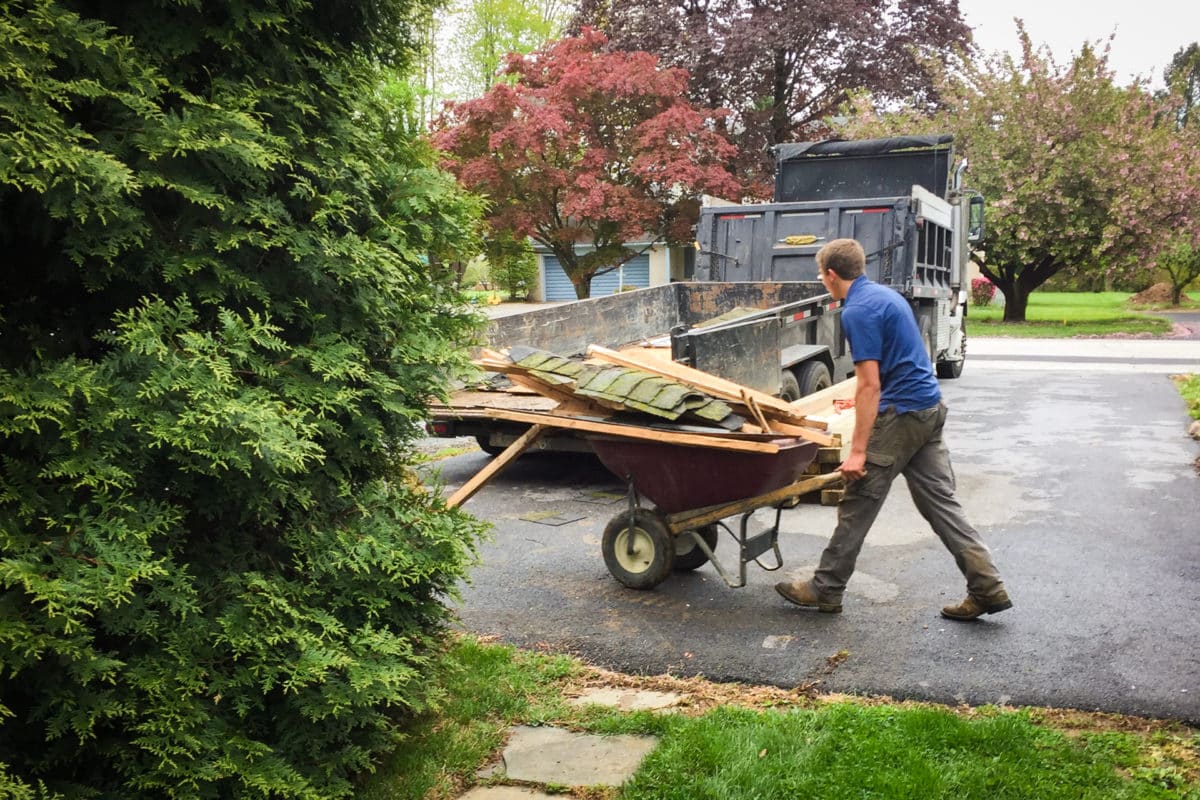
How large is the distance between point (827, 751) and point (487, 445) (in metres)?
5.61

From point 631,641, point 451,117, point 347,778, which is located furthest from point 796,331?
point 451,117

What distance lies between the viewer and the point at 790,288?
1021cm

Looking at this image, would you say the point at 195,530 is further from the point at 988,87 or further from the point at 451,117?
the point at 988,87

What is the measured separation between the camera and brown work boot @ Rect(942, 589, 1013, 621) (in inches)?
185

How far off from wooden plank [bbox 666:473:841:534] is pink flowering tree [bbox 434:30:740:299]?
1267 centimetres

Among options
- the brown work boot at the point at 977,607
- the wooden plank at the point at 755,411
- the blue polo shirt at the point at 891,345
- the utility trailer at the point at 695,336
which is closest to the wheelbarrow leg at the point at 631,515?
the wooden plank at the point at 755,411

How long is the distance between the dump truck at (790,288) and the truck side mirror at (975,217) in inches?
0.7

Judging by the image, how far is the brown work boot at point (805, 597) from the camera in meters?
4.95

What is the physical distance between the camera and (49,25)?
2.34 m

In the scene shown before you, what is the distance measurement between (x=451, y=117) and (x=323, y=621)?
16669 mm

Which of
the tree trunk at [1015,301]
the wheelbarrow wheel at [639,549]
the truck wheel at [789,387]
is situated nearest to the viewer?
the wheelbarrow wheel at [639,549]

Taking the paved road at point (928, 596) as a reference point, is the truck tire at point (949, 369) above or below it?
above

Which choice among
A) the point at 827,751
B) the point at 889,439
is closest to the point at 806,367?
the point at 889,439

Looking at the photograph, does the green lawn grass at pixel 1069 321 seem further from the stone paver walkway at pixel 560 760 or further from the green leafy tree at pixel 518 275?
the stone paver walkway at pixel 560 760
